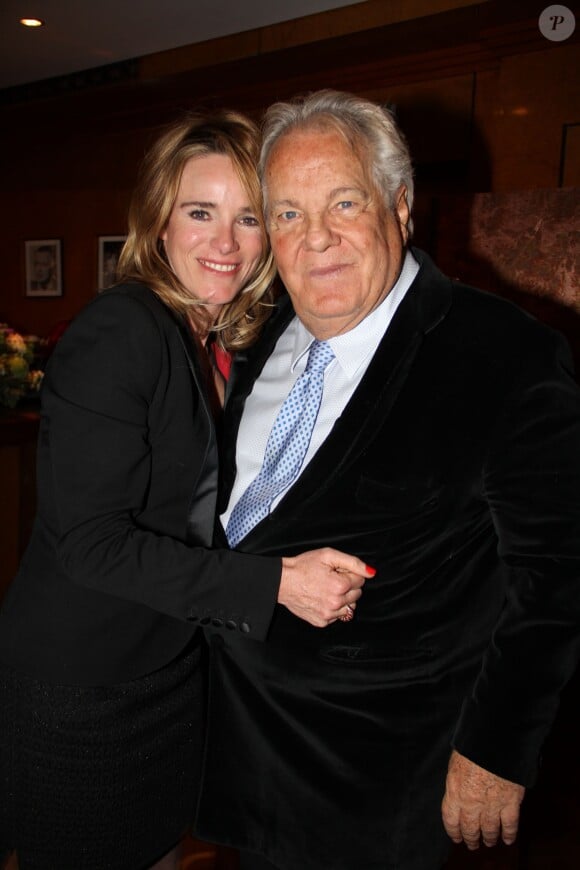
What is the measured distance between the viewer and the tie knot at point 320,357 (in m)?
1.40

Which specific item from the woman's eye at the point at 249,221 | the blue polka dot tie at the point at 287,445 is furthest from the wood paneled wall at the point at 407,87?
the blue polka dot tie at the point at 287,445

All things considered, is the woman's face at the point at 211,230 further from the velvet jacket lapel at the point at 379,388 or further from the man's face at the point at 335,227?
the velvet jacket lapel at the point at 379,388

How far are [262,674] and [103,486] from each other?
1.58 ft

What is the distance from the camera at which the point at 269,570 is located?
123 centimetres

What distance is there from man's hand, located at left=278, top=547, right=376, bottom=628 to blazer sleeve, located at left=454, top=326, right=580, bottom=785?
0.82 feet

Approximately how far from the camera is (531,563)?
1179mm

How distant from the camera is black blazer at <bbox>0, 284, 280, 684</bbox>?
1.23 m

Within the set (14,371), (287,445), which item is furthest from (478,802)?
(14,371)

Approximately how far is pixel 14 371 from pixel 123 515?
9.73ft

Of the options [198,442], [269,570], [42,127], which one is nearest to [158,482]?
[198,442]

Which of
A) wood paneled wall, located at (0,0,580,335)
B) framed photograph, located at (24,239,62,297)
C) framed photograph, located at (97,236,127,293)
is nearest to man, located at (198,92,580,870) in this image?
wood paneled wall, located at (0,0,580,335)

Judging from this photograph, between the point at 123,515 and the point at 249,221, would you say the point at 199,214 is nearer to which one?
the point at 249,221

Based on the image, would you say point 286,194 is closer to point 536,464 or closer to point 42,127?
point 536,464

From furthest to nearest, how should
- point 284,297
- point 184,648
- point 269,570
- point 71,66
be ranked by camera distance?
1. point 71,66
2. point 284,297
3. point 184,648
4. point 269,570
